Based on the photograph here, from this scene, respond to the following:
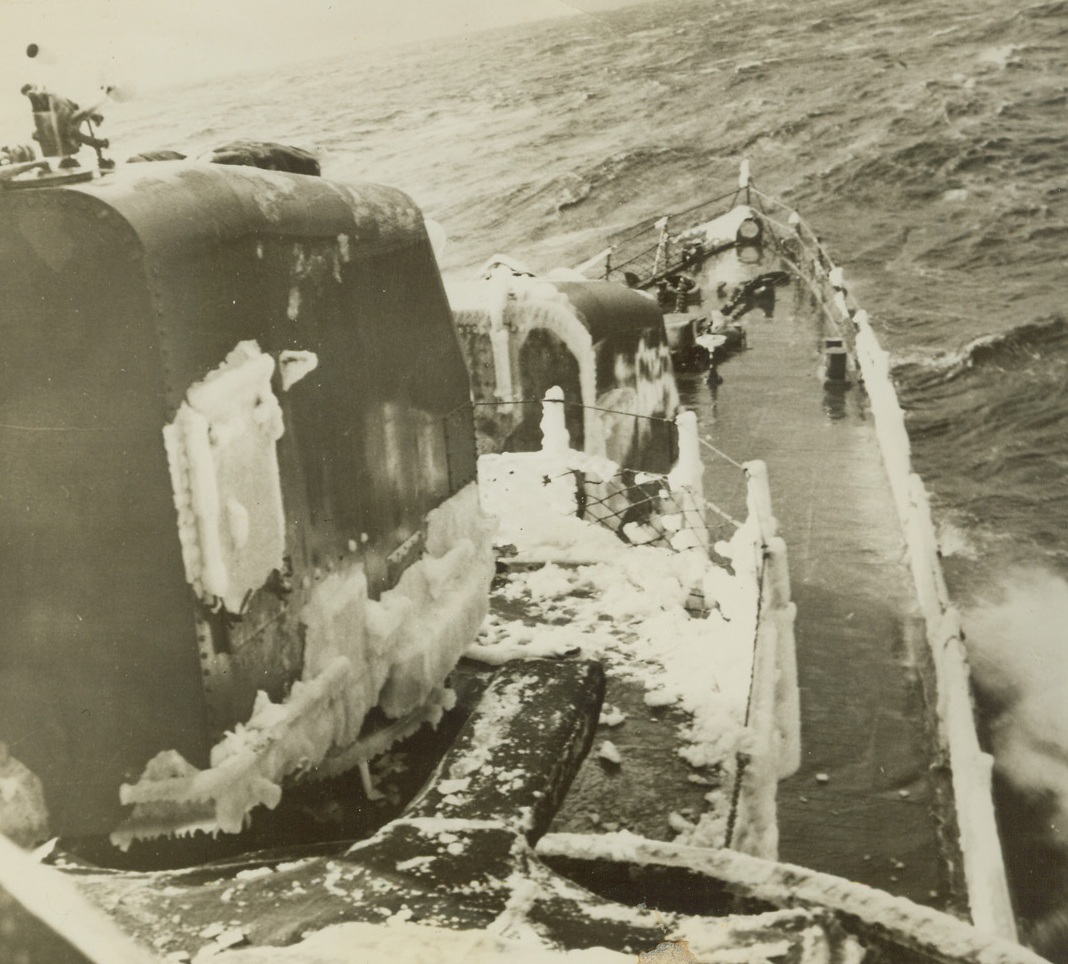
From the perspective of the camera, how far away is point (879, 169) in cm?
2417

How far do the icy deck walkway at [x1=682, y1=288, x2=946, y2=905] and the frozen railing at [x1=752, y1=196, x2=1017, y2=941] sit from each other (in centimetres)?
25

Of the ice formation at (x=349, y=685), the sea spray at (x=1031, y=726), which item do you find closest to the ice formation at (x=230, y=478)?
the ice formation at (x=349, y=685)

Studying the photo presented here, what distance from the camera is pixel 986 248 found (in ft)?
64.0

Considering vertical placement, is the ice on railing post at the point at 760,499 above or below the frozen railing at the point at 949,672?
above

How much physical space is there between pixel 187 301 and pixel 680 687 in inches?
177

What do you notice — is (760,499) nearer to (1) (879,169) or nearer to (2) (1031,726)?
(2) (1031,726)

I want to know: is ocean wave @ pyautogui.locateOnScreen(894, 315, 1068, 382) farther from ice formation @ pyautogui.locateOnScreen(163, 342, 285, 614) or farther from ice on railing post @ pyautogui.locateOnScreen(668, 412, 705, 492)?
ice formation @ pyautogui.locateOnScreen(163, 342, 285, 614)

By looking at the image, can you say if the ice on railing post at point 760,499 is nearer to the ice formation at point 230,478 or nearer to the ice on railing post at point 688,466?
the ice on railing post at point 688,466

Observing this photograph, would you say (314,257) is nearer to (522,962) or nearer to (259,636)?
(259,636)

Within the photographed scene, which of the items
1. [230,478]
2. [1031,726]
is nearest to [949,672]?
[1031,726]

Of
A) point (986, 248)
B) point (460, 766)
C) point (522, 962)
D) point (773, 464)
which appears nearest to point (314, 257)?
point (460, 766)

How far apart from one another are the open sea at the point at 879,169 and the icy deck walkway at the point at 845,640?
196 centimetres

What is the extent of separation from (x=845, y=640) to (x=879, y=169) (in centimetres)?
1832

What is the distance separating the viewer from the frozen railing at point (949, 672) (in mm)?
5855
